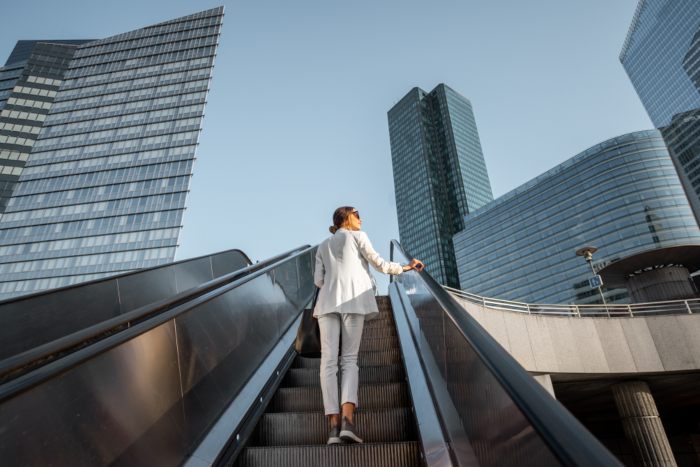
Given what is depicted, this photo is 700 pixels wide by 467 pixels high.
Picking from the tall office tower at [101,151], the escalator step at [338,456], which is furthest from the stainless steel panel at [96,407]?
the tall office tower at [101,151]

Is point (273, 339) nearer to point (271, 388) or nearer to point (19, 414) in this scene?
point (271, 388)

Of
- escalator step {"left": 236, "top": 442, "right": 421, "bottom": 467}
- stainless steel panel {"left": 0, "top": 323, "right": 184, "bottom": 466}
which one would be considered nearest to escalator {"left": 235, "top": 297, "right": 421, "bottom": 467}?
Answer: escalator step {"left": 236, "top": 442, "right": 421, "bottom": 467}

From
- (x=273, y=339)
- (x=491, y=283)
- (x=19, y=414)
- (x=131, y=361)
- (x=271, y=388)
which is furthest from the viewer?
(x=491, y=283)

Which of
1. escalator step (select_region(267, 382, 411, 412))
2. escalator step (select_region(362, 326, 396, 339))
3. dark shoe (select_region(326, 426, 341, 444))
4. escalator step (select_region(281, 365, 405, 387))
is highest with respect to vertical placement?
escalator step (select_region(362, 326, 396, 339))

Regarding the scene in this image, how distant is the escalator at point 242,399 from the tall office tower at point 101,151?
223ft

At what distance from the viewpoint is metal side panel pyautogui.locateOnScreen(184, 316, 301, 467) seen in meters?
2.32

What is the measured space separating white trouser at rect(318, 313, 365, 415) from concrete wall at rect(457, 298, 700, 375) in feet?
Result: 32.4

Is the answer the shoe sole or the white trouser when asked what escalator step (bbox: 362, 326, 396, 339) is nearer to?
the white trouser

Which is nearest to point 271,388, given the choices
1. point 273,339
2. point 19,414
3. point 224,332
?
point 224,332

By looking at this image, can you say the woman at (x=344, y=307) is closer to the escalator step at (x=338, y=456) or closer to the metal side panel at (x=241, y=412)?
the escalator step at (x=338, y=456)

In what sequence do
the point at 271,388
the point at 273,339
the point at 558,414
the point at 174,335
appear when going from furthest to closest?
the point at 273,339
the point at 271,388
the point at 174,335
the point at 558,414

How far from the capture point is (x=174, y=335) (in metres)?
2.52

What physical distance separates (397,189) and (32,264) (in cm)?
11135

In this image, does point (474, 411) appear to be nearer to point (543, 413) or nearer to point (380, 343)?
point (543, 413)
